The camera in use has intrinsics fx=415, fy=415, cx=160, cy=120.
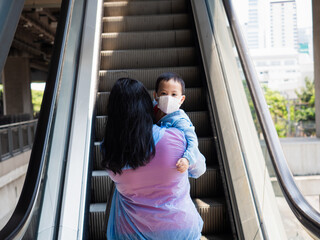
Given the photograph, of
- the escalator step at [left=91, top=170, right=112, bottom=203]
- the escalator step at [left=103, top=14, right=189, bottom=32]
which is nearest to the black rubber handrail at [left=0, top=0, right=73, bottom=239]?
the escalator step at [left=91, top=170, right=112, bottom=203]

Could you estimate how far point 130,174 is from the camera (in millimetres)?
1468

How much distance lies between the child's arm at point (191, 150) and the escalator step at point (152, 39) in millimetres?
3560

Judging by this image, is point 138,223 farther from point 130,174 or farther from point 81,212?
point 81,212

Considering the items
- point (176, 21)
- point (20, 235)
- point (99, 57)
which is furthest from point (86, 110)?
point (176, 21)

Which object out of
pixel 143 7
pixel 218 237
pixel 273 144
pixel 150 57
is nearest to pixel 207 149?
pixel 218 237

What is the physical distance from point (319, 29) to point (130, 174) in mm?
13726

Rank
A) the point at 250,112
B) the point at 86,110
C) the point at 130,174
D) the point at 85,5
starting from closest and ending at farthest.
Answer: the point at 130,174
the point at 250,112
the point at 86,110
the point at 85,5

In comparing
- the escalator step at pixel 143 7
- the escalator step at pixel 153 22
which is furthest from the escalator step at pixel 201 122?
the escalator step at pixel 143 7

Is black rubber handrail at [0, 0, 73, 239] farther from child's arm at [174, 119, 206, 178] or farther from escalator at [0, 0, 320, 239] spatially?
child's arm at [174, 119, 206, 178]

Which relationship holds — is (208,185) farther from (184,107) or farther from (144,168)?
(144,168)

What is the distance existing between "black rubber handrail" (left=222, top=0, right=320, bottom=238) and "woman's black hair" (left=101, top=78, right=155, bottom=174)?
0.69 m

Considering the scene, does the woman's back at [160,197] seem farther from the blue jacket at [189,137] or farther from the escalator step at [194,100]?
the escalator step at [194,100]

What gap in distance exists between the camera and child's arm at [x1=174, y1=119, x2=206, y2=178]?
147cm

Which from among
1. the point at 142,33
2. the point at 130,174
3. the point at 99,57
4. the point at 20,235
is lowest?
the point at 20,235
